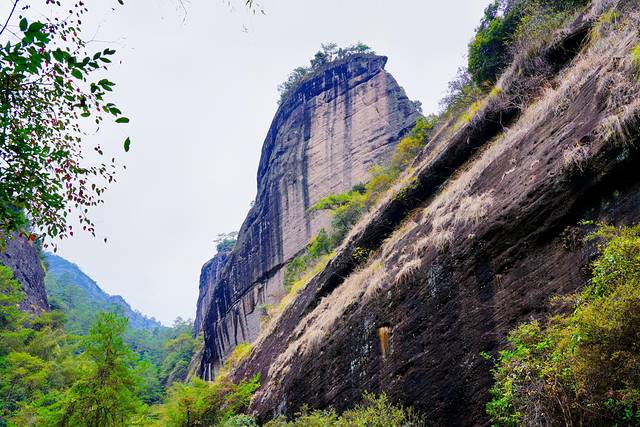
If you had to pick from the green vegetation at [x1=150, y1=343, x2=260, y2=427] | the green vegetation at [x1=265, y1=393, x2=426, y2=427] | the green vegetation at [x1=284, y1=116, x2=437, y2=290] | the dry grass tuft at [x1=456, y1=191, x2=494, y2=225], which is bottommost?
the green vegetation at [x1=265, y1=393, x2=426, y2=427]

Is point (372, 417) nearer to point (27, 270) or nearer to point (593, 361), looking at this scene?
point (593, 361)

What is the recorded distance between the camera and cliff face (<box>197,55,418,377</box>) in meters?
31.7

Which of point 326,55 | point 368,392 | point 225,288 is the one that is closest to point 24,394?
point 225,288

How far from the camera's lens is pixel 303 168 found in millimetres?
34562

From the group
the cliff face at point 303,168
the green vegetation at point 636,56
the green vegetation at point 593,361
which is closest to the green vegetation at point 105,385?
the green vegetation at point 593,361

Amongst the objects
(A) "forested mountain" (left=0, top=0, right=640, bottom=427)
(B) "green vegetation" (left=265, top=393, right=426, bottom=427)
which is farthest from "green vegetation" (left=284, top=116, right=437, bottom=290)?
(B) "green vegetation" (left=265, top=393, right=426, bottom=427)

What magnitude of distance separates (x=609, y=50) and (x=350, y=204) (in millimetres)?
18435

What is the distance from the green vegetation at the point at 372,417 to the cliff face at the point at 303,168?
833 inches

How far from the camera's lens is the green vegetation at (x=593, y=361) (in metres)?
3.68

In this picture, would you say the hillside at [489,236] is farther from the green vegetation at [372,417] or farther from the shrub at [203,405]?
the shrub at [203,405]

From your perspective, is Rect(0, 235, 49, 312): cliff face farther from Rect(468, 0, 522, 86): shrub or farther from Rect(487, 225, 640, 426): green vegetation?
Rect(487, 225, 640, 426): green vegetation

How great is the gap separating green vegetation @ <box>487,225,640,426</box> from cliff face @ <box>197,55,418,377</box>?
979 inches

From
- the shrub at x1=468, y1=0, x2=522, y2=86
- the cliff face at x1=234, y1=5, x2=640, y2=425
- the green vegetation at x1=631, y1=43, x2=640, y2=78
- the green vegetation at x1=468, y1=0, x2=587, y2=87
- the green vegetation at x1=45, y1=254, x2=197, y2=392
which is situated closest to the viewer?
the cliff face at x1=234, y1=5, x2=640, y2=425

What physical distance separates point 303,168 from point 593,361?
31.3 metres
